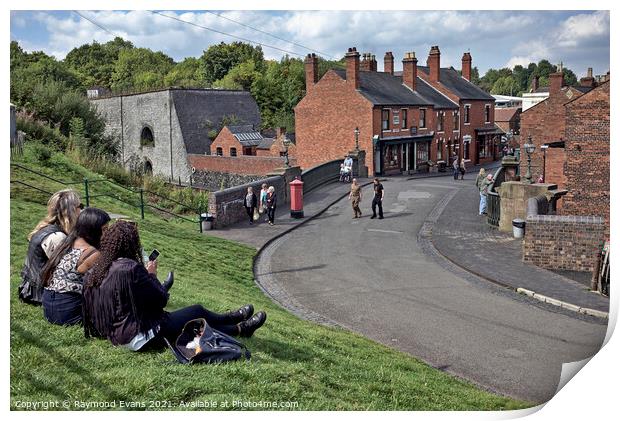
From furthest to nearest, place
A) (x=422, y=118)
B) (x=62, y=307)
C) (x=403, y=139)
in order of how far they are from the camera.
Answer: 1. (x=422, y=118)
2. (x=403, y=139)
3. (x=62, y=307)

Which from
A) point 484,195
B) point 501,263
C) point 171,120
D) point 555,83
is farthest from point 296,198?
point 171,120

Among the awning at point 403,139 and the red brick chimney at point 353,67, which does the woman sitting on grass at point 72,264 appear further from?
the awning at point 403,139

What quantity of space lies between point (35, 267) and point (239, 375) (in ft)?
9.46

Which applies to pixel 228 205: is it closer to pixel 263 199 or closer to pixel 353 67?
pixel 263 199

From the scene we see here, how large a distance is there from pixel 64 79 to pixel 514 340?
1644cm

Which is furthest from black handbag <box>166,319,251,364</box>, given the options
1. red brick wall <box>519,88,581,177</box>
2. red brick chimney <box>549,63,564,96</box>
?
red brick wall <box>519,88,581,177</box>

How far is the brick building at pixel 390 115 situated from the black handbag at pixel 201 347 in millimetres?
31220

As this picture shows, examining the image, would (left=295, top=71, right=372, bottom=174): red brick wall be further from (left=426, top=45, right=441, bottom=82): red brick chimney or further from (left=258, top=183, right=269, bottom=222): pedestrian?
(left=258, top=183, right=269, bottom=222): pedestrian

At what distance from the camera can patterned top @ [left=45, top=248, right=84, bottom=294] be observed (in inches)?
262

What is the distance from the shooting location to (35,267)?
7348 mm

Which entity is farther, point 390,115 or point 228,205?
point 390,115

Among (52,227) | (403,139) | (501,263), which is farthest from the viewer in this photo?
(403,139)

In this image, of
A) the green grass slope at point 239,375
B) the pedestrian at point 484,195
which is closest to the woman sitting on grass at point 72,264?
the green grass slope at point 239,375
